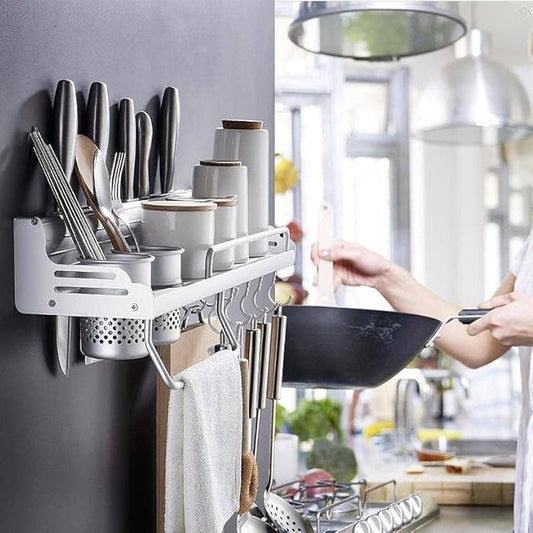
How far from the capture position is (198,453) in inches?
47.5

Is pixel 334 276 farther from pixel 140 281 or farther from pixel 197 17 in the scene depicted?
pixel 140 281

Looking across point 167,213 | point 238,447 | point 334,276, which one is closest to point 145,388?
point 238,447

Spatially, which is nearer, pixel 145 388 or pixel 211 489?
pixel 211 489

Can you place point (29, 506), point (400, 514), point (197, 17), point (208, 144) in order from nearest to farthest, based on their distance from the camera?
point (29, 506) < point (197, 17) < point (208, 144) < point (400, 514)

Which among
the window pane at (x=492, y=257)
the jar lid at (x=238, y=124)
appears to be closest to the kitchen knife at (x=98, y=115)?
the jar lid at (x=238, y=124)

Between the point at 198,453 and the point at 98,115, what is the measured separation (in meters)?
0.41

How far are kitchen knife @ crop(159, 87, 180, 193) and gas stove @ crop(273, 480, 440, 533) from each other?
2.28ft

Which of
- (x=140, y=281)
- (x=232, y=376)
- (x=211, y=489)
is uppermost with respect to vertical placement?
(x=140, y=281)

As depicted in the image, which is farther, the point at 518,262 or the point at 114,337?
the point at 518,262

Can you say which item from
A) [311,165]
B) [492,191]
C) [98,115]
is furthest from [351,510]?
[492,191]

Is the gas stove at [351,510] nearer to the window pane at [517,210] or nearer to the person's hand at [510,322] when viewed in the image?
the person's hand at [510,322]

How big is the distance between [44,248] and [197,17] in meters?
0.68

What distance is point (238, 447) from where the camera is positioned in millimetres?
1338

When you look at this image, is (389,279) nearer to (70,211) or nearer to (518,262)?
(518,262)
